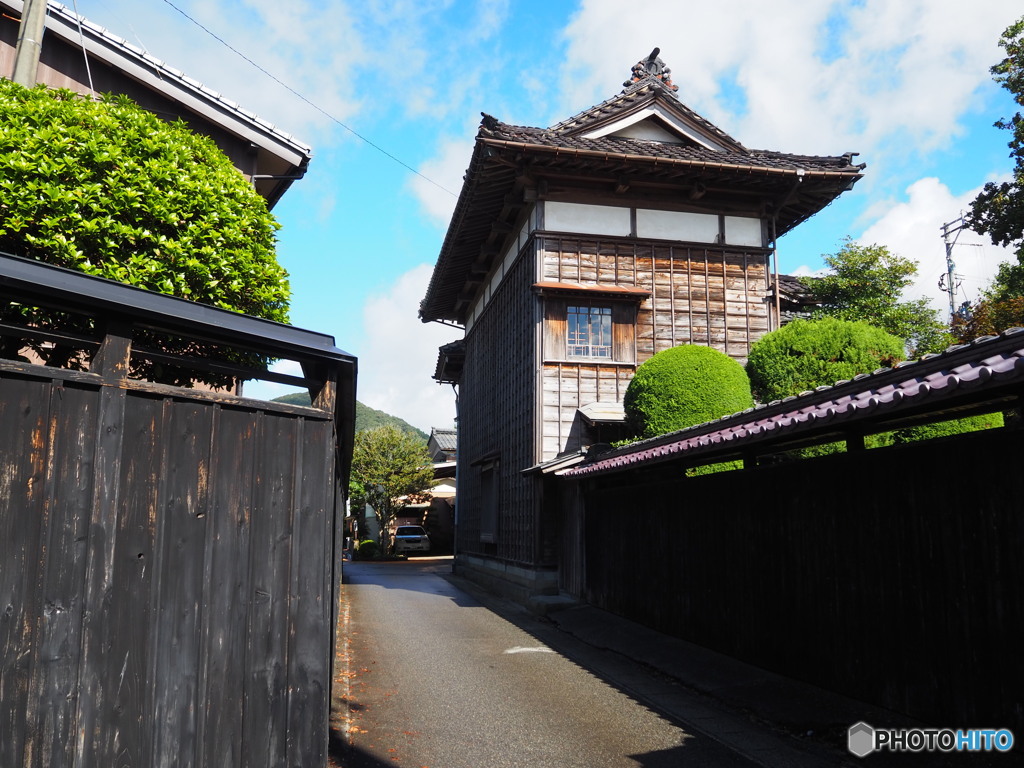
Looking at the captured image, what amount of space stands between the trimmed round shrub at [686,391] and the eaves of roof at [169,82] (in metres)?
7.94

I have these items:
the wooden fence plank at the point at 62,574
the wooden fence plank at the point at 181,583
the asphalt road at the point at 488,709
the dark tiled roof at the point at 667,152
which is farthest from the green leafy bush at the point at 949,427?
the wooden fence plank at the point at 62,574

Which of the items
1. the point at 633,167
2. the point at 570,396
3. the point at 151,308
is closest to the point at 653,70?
the point at 633,167

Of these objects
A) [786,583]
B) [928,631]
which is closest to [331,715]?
[786,583]

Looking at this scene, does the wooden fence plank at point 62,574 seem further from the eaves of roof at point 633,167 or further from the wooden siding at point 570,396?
the wooden siding at point 570,396

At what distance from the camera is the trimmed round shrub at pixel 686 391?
13523 millimetres

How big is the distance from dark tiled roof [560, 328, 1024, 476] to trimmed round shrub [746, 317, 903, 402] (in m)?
4.39

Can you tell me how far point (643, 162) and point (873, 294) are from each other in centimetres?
1175

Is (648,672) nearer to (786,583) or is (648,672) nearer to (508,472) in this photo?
(786,583)

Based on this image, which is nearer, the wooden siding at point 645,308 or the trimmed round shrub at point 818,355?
the trimmed round shrub at point 818,355

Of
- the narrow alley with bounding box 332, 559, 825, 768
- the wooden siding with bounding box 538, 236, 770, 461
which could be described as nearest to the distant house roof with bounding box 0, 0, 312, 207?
the wooden siding with bounding box 538, 236, 770, 461

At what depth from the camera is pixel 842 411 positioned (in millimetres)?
6141

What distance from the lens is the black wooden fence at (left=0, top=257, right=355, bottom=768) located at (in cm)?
321

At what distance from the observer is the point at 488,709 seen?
7.60 meters

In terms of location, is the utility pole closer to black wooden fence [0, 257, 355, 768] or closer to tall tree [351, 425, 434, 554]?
black wooden fence [0, 257, 355, 768]
